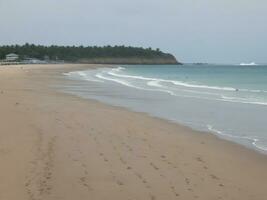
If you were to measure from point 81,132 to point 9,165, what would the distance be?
390cm

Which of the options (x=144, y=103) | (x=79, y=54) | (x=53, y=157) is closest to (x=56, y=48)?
(x=79, y=54)

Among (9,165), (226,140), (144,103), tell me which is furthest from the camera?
(144,103)

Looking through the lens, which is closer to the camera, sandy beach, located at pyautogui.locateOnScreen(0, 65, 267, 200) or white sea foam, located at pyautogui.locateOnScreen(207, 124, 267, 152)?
sandy beach, located at pyautogui.locateOnScreen(0, 65, 267, 200)

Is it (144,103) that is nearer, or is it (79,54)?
(144,103)

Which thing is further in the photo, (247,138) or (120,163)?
(247,138)

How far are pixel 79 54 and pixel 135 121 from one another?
184269 mm

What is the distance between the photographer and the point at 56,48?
7608 inches

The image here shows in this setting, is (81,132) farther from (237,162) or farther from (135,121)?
(237,162)

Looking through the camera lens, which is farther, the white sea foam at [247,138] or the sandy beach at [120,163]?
the white sea foam at [247,138]

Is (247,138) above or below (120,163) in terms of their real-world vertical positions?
below

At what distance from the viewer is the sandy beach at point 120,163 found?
260 inches

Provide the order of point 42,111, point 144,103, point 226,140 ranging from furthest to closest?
point 144,103, point 42,111, point 226,140

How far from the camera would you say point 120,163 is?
8320mm

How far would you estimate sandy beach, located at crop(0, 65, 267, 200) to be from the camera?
6.61 metres
